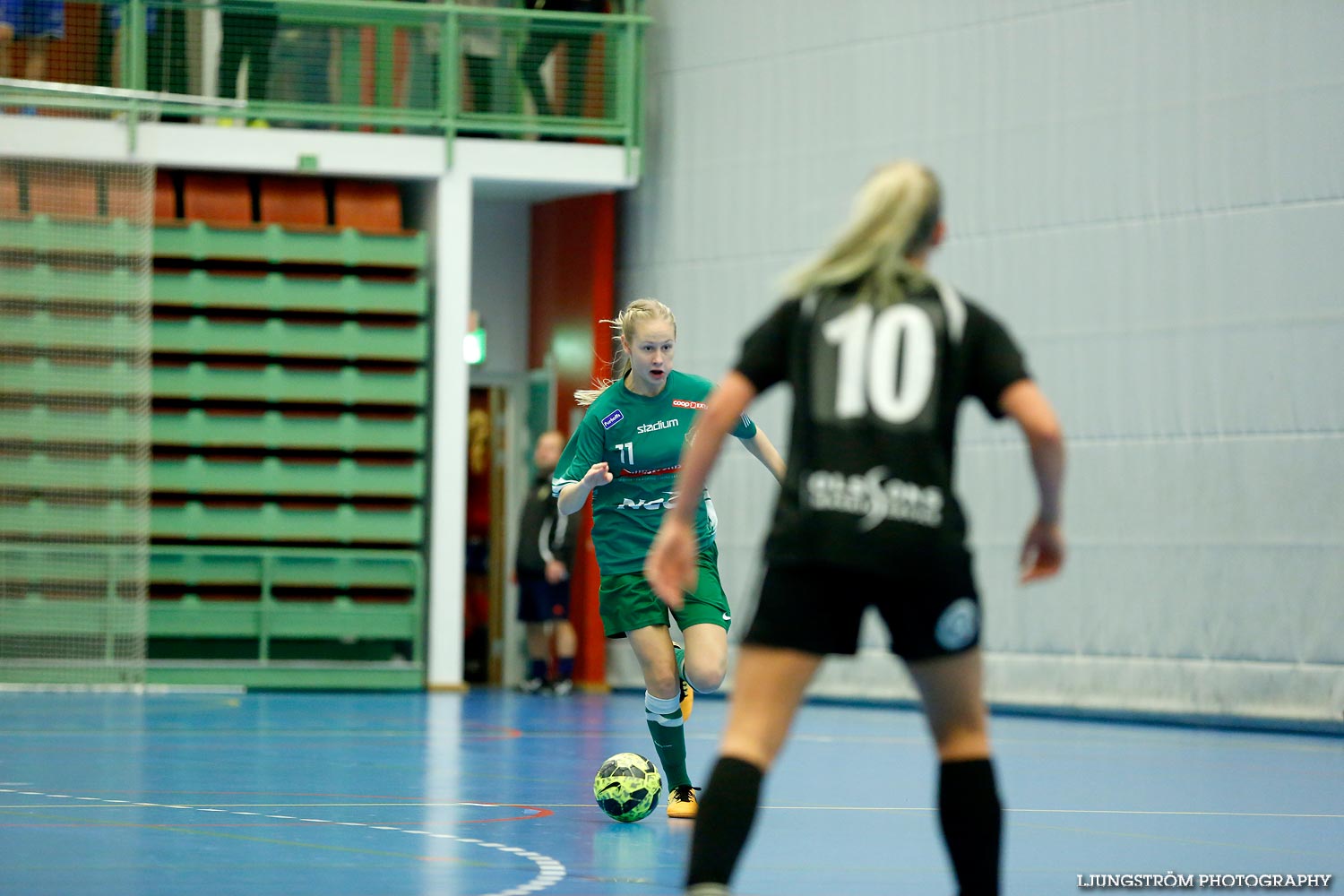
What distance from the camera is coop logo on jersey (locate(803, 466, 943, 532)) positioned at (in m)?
3.72

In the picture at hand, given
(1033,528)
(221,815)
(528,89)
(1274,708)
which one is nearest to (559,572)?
(528,89)

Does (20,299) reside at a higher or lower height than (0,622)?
higher

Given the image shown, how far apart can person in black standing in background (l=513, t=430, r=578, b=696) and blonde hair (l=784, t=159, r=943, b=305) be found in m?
12.7

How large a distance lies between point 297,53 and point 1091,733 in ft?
30.1

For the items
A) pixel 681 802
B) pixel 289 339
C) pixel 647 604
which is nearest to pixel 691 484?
pixel 647 604

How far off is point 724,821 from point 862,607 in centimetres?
53

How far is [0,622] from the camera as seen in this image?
1502 centimetres

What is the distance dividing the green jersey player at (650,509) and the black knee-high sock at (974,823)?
3.35m

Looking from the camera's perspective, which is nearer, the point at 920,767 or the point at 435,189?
the point at 920,767

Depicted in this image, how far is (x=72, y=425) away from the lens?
1531 centimetres

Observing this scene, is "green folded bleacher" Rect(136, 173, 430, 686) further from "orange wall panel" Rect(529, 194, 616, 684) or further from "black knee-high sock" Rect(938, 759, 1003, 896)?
"black knee-high sock" Rect(938, 759, 1003, 896)

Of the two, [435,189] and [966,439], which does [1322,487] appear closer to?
[966,439]

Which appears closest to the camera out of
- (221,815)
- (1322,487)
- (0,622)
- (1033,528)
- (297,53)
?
(1033,528)

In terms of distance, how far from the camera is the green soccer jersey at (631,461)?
7445 mm
